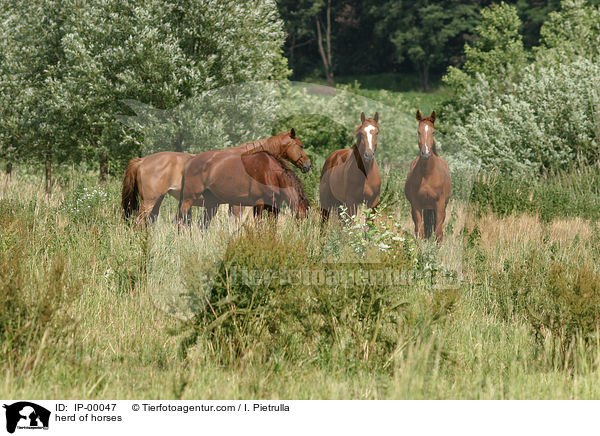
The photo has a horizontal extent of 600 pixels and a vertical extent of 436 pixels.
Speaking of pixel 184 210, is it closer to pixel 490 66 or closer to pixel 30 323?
pixel 30 323

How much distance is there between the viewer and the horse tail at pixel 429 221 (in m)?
8.72

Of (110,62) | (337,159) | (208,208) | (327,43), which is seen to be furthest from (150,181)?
(327,43)

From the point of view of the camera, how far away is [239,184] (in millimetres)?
8555

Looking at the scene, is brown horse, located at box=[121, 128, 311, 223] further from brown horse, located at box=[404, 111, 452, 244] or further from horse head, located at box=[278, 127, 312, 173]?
brown horse, located at box=[404, 111, 452, 244]

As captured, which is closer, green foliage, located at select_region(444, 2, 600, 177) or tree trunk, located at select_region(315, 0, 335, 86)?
green foliage, located at select_region(444, 2, 600, 177)

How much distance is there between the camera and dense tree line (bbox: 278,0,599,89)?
1833 inches

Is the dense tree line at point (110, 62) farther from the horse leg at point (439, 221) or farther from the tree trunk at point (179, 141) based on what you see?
the horse leg at point (439, 221)

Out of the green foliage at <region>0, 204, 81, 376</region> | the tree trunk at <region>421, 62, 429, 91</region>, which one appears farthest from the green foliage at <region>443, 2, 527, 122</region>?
the tree trunk at <region>421, 62, 429, 91</region>

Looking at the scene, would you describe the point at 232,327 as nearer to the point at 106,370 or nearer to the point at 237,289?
the point at 237,289

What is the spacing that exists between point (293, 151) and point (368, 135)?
5.79 ft

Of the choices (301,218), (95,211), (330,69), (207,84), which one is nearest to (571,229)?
(301,218)

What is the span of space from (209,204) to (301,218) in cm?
226

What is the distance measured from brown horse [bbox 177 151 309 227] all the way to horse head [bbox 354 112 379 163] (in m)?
1.05
